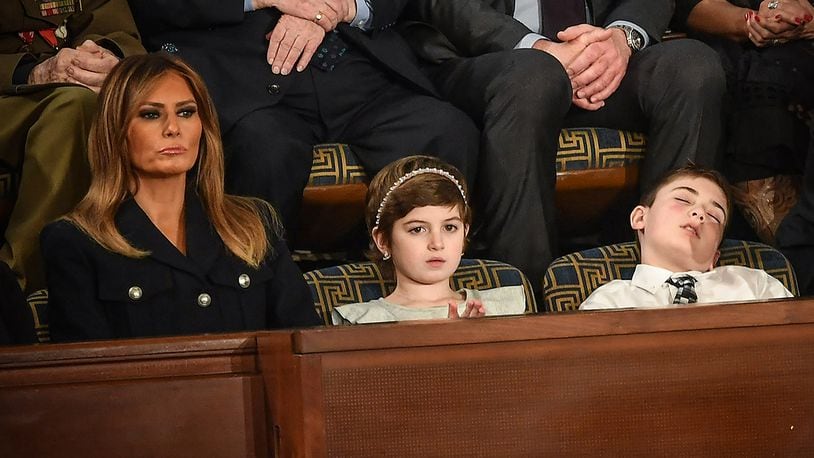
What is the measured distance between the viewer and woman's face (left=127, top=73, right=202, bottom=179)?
239 cm

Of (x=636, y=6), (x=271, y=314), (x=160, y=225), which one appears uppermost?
(x=636, y=6)

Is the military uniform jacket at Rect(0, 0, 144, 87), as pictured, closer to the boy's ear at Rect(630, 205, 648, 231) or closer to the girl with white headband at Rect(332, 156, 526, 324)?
the girl with white headband at Rect(332, 156, 526, 324)

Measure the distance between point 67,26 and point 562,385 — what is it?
68.0 inches

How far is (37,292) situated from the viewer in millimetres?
2543

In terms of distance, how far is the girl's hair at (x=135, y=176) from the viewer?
7.67 feet

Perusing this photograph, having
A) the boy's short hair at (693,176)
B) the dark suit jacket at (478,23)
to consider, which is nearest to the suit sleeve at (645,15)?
the dark suit jacket at (478,23)

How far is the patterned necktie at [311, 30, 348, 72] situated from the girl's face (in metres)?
0.60

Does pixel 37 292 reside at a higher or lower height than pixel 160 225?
lower

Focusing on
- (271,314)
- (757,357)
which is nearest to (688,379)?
(757,357)

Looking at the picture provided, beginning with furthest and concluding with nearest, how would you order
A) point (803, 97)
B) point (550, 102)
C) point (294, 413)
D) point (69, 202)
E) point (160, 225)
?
1. point (803, 97)
2. point (550, 102)
3. point (69, 202)
4. point (160, 225)
5. point (294, 413)

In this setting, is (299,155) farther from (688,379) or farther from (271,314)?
(688,379)

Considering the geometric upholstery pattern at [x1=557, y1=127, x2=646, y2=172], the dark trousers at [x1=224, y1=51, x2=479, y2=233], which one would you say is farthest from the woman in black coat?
the geometric upholstery pattern at [x1=557, y1=127, x2=646, y2=172]

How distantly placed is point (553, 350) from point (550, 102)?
122cm

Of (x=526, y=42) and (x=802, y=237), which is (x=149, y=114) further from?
(x=802, y=237)
